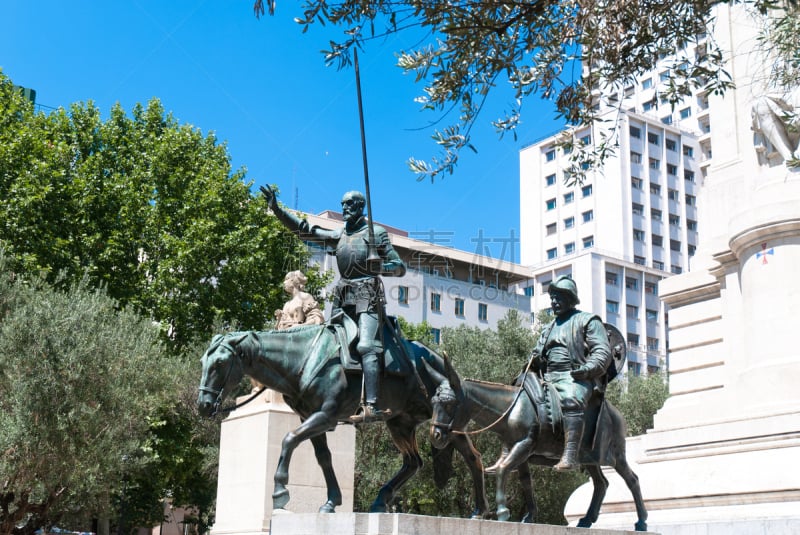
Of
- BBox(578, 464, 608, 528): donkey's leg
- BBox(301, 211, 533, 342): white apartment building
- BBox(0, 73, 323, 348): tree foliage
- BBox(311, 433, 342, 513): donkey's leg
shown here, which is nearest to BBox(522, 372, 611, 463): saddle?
BBox(578, 464, 608, 528): donkey's leg

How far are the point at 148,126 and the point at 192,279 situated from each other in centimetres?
717

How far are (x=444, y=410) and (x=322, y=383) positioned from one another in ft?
4.69

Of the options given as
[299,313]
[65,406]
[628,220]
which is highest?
[628,220]

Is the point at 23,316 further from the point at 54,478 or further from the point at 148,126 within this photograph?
the point at 148,126

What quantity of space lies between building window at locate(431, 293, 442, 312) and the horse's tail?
210 ft

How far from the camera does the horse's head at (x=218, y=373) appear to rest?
32.8ft

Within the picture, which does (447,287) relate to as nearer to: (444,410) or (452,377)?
(452,377)

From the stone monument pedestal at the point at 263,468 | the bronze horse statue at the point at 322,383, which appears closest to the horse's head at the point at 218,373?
the bronze horse statue at the point at 322,383

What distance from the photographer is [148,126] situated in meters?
36.9

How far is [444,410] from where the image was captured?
10352 mm

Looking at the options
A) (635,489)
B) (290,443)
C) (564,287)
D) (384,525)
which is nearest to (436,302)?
(564,287)

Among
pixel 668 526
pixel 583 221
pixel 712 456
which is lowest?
pixel 668 526

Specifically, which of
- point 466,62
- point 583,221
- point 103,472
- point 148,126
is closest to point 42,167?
point 148,126

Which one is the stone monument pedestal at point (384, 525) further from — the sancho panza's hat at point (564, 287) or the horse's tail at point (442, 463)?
the sancho panza's hat at point (564, 287)
